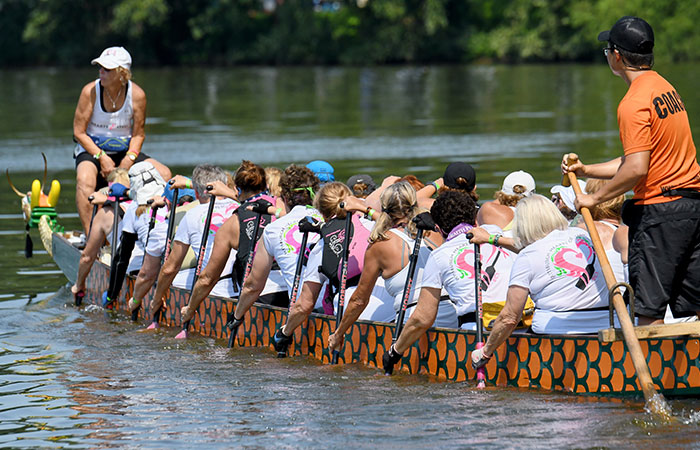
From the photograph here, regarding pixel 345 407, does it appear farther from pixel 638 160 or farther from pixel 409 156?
pixel 409 156

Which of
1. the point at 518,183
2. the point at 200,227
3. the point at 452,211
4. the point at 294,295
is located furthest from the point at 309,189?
the point at 518,183

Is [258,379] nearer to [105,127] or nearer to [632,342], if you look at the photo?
[632,342]

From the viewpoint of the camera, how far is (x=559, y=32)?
60000 mm

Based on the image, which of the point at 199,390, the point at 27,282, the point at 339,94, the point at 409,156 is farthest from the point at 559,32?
the point at 199,390

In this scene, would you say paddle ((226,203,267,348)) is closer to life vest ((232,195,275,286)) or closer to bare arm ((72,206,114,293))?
life vest ((232,195,275,286))

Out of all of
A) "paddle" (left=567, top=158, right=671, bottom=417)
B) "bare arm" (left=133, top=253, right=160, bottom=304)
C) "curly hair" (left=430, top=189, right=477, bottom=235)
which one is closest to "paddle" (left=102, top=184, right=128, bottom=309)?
"bare arm" (left=133, top=253, right=160, bottom=304)

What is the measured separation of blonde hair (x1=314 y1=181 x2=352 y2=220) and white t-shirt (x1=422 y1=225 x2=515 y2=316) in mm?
1001

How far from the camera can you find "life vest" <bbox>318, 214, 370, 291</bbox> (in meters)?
8.68

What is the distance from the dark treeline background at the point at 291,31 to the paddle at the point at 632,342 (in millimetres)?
52083

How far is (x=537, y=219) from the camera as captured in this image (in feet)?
23.9

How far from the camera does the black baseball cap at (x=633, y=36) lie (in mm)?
6695

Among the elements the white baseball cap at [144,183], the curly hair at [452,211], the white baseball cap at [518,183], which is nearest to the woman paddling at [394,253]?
the curly hair at [452,211]

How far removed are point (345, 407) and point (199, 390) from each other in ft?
4.01

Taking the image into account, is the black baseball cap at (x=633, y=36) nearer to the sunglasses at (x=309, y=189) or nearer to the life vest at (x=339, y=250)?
the life vest at (x=339, y=250)
